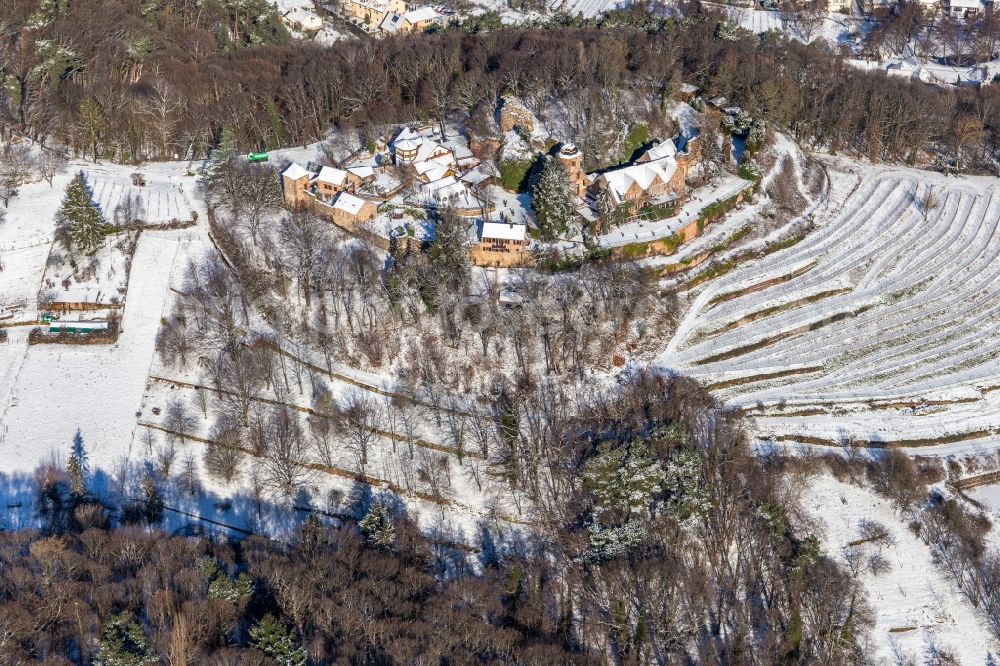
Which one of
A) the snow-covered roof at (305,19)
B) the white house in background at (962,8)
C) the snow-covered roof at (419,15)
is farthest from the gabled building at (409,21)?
the white house in background at (962,8)

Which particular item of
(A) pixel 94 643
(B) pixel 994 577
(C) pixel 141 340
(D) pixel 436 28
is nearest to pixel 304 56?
(D) pixel 436 28

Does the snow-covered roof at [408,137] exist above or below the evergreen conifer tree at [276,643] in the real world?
above

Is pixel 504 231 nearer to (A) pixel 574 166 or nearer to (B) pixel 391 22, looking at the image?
(A) pixel 574 166

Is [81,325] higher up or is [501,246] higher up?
[501,246]

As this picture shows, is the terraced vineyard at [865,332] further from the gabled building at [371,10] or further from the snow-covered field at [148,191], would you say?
the gabled building at [371,10]

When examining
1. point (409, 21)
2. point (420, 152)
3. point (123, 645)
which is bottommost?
point (123, 645)

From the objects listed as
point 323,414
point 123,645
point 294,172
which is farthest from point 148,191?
point 123,645
